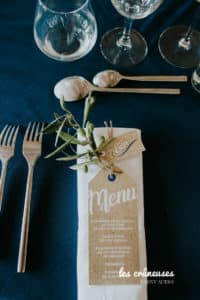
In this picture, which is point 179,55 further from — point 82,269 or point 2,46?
point 82,269

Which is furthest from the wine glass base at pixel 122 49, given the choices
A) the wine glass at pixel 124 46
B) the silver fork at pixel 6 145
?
the silver fork at pixel 6 145

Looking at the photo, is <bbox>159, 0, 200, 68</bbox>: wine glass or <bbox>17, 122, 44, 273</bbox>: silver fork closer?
<bbox>17, 122, 44, 273</bbox>: silver fork

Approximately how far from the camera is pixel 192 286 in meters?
0.49

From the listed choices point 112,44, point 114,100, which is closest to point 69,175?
point 114,100

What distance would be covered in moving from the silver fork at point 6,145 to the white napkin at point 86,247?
0.12 meters

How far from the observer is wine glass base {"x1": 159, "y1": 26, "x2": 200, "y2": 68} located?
664 mm

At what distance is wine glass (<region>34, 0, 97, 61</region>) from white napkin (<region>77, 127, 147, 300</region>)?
185 mm

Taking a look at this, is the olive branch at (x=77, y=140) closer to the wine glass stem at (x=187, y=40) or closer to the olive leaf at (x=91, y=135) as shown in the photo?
the olive leaf at (x=91, y=135)

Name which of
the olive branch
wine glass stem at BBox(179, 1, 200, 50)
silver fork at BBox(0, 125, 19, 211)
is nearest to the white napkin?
the olive branch

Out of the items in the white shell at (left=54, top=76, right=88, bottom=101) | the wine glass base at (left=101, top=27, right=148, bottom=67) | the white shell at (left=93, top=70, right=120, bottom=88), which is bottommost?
the white shell at (left=54, top=76, right=88, bottom=101)

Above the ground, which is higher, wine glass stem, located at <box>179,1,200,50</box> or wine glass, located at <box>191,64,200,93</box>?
wine glass stem, located at <box>179,1,200,50</box>

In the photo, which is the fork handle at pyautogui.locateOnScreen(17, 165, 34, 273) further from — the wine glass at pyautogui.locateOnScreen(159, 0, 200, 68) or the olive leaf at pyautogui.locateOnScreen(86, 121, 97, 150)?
the wine glass at pyautogui.locateOnScreen(159, 0, 200, 68)

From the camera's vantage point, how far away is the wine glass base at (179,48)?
664 mm

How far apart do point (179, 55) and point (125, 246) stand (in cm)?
41
